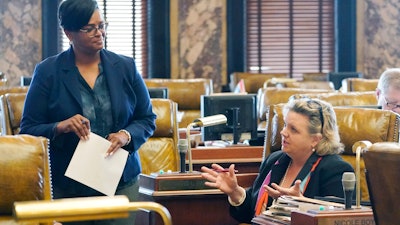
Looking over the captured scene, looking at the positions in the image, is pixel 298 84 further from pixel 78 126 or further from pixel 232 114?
pixel 78 126

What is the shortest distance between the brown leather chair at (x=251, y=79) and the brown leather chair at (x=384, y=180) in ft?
29.9

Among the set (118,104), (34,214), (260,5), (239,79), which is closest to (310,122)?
(118,104)

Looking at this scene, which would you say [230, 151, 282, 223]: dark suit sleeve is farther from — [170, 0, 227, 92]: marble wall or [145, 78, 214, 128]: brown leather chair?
[170, 0, 227, 92]: marble wall

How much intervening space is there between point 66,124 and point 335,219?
45.1 inches

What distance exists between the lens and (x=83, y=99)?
403 cm

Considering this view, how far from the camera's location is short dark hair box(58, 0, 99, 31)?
399cm

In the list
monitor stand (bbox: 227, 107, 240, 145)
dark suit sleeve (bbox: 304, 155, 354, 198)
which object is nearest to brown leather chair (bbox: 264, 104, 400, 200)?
dark suit sleeve (bbox: 304, 155, 354, 198)

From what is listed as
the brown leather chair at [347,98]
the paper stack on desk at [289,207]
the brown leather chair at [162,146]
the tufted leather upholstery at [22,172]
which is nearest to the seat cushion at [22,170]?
the tufted leather upholstery at [22,172]

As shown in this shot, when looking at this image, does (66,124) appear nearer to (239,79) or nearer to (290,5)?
(239,79)

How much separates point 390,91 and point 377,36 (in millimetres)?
6845

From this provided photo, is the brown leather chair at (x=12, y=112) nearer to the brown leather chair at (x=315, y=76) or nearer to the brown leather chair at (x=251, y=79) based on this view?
the brown leather chair at (x=251, y=79)

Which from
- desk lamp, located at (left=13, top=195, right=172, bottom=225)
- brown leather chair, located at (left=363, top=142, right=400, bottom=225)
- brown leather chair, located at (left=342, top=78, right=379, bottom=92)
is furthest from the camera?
brown leather chair, located at (left=342, top=78, right=379, bottom=92)

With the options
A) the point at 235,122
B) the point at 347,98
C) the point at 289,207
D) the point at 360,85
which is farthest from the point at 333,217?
the point at 360,85

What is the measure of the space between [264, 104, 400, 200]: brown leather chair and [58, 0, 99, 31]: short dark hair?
137 centimetres
